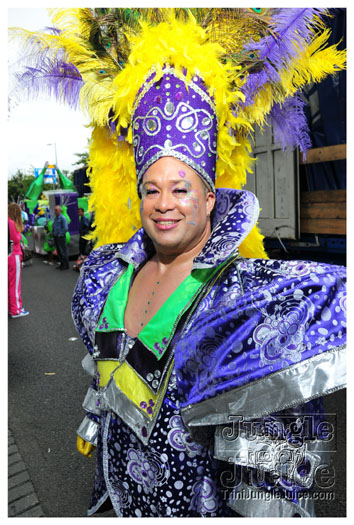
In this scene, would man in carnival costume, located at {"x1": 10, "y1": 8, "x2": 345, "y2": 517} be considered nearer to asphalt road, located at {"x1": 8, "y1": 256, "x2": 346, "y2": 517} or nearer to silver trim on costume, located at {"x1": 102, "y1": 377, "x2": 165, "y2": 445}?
silver trim on costume, located at {"x1": 102, "y1": 377, "x2": 165, "y2": 445}

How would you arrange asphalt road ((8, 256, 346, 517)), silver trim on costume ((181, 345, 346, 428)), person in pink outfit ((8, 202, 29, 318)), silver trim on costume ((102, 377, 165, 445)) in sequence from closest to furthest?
silver trim on costume ((181, 345, 346, 428)), silver trim on costume ((102, 377, 165, 445)), asphalt road ((8, 256, 346, 517)), person in pink outfit ((8, 202, 29, 318))

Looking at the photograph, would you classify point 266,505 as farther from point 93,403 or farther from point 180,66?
point 180,66

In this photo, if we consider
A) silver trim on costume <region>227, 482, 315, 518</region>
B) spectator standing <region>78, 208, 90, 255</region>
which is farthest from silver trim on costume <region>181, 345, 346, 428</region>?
spectator standing <region>78, 208, 90, 255</region>

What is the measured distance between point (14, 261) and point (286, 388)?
246 inches

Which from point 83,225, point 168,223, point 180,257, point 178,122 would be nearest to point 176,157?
point 178,122

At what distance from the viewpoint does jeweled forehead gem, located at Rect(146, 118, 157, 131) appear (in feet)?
4.67

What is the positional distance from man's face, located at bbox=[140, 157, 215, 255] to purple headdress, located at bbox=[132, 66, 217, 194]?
0.04 metres

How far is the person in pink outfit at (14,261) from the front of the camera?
250 inches

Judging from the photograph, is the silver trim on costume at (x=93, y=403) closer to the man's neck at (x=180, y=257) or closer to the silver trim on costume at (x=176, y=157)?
the man's neck at (x=180, y=257)

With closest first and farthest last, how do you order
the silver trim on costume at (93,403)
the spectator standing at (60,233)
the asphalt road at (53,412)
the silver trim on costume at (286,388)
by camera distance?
the silver trim on costume at (286,388), the silver trim on costume at (93,403), the asphalt road at (53,412), the spectator standing at (60,233)

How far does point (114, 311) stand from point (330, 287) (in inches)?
31.7

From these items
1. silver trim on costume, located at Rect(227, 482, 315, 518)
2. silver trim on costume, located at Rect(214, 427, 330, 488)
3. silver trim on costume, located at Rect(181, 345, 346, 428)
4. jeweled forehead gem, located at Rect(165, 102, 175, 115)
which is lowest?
silver trim on costume, located at Rect(227, 482, 315, 518)

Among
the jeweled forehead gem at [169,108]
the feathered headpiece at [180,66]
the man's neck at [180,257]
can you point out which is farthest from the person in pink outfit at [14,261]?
the jeweled forehead gem at [169,108]

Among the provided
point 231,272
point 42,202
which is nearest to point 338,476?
point 231,272
